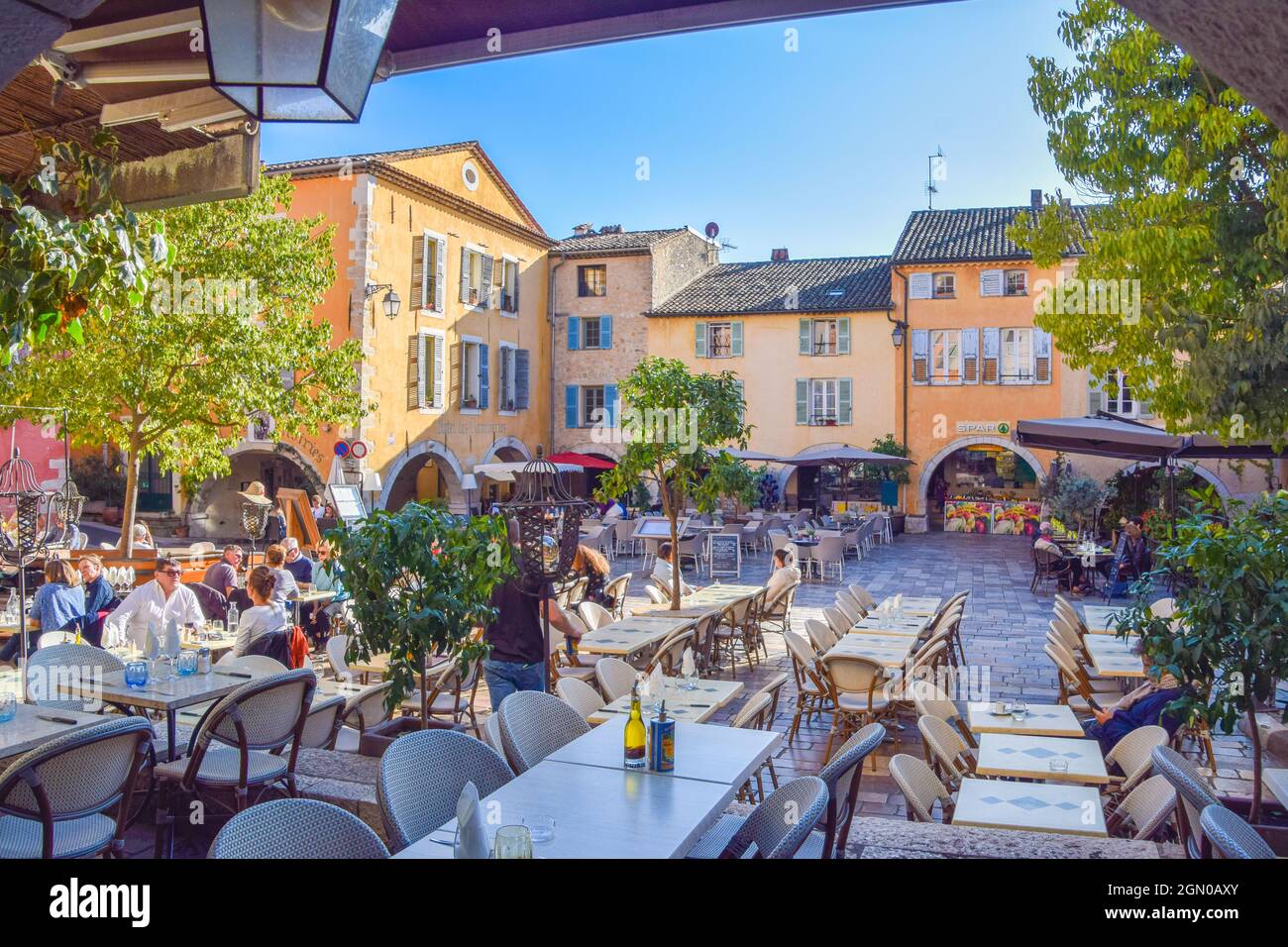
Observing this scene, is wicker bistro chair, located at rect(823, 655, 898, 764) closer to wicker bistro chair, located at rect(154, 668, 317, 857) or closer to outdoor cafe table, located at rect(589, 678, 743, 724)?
outdoor cafe table, located at rect(589, 678, 743, 724)

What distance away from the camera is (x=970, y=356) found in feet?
93.8

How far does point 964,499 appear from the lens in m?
29.3

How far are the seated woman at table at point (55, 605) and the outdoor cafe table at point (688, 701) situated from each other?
5.31 m

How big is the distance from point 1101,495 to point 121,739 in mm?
25303

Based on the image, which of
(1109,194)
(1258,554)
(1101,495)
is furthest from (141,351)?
(1101,495)

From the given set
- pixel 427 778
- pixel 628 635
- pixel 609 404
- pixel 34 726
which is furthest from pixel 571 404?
pixel 427 778

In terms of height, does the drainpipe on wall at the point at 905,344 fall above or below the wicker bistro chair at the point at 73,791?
above

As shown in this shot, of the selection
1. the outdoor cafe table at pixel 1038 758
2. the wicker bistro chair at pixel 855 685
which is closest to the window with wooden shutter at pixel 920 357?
the wicker bistro chair at pixel 855 685

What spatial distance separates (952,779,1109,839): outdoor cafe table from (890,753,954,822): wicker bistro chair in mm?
111

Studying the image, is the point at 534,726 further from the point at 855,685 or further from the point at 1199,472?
the point at 1199,472

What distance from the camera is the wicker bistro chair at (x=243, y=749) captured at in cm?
468

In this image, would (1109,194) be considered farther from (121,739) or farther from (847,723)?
(121,739)

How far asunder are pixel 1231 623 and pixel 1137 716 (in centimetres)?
206

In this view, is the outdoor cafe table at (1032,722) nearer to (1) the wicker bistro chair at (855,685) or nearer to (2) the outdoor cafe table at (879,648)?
(1) the wicker bistro chair at (855,685)
